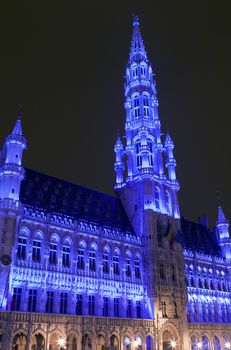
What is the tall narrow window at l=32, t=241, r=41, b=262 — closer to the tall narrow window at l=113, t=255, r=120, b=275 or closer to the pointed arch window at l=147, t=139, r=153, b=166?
the tall narrow window at l=113, t=255, r=120, b=275

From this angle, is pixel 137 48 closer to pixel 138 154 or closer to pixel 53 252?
pixel 138 154

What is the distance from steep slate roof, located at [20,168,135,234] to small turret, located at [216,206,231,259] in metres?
28.0

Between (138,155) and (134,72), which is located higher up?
(134,72)

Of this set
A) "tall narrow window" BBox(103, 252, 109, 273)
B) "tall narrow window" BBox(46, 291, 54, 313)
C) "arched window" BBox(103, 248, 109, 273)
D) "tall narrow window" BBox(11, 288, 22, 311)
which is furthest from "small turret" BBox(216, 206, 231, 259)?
"tall narrow window" BBox(11, 288, 22, 311)

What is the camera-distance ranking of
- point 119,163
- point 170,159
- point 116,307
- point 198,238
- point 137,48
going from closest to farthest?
point 116,307
point 119,163
point 170,159
point 198,238
point 137,48

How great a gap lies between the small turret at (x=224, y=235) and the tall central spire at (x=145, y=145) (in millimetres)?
19770

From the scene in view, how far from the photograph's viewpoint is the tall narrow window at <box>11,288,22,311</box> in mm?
43375

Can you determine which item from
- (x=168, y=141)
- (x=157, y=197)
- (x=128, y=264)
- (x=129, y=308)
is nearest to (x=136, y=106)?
(x=168, y=141)

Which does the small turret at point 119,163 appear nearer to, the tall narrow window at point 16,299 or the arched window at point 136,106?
the arched window at point 136,106

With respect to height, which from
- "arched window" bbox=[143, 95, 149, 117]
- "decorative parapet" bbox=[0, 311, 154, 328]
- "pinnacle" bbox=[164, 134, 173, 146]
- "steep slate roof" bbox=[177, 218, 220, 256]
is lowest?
"decorative parapet" bbox=[0, 311, 154, 328]

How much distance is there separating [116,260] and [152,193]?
14.4 meters

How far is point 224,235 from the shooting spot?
82188 mm

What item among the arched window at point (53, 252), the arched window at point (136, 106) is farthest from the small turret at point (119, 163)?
the arched window at point (53, 252)

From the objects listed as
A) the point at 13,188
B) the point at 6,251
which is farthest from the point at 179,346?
the point at 13,188
